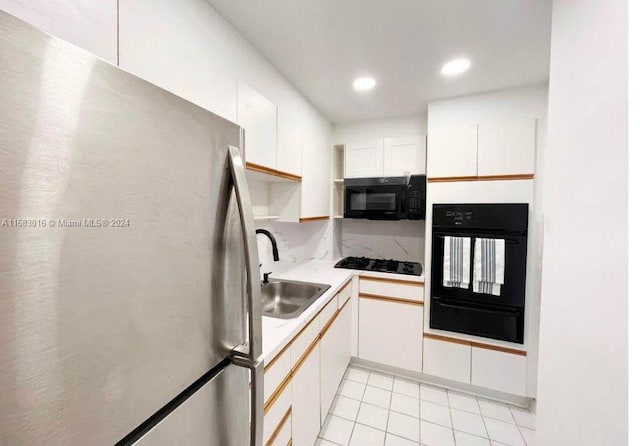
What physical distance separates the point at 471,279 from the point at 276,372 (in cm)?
162

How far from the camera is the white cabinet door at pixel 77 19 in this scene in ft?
1.99

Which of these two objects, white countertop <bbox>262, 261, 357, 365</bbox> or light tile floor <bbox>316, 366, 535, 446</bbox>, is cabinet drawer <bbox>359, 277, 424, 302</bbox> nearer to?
white countertop <bbox>262, 261, 357, 365</bbox>

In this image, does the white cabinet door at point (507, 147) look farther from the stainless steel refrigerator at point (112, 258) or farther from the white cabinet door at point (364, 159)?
the stainless steel refrigerator at point (112, 258)

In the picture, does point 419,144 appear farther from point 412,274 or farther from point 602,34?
point 602,34

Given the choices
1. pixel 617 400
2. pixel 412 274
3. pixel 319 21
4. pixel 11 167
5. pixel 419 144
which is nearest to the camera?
pixel 11 167

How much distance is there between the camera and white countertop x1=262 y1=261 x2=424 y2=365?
1.06 metres

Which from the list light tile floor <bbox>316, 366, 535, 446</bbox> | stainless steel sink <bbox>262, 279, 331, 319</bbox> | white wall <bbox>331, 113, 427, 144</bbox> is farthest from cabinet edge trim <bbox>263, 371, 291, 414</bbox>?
white wall <bbox>331, 113, 427, 144</bbox>

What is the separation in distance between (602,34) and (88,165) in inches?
48.8

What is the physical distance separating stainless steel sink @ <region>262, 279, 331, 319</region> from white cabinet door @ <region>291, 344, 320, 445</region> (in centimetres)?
41

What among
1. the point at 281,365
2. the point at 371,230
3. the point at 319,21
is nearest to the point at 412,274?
the point at 371,230

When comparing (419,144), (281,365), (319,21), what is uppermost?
(319,21)

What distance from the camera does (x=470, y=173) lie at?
6.57ft

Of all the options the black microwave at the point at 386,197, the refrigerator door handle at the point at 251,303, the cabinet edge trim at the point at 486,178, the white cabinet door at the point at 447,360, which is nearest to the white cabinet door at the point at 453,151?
the cabinet edge trim at the point at 486,178

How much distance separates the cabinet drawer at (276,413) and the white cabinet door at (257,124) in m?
1.13
